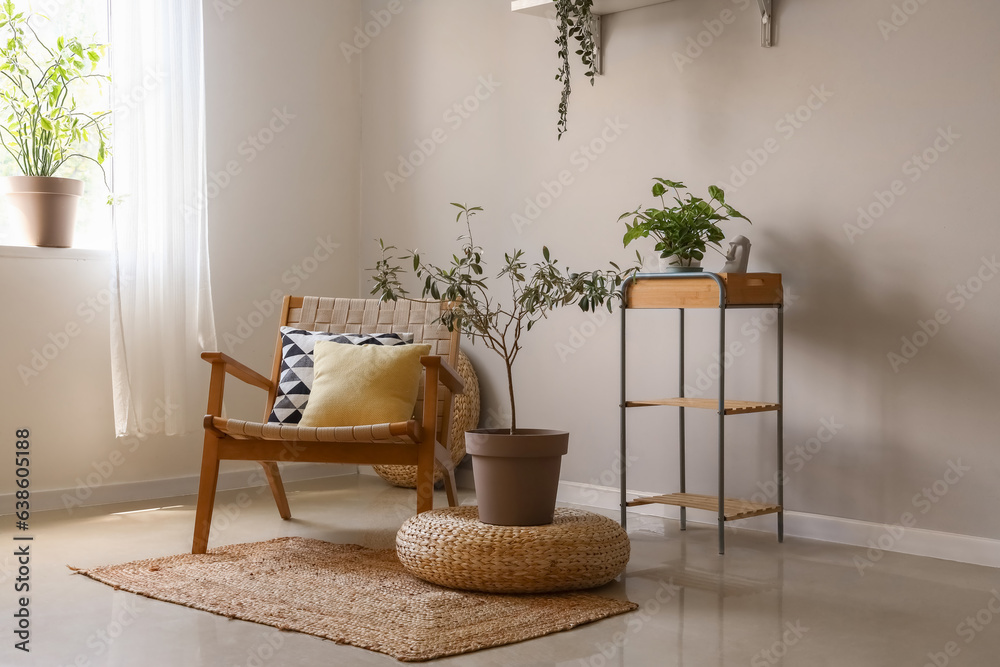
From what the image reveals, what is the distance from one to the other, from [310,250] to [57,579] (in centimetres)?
207

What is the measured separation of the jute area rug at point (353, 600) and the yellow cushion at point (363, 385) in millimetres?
396

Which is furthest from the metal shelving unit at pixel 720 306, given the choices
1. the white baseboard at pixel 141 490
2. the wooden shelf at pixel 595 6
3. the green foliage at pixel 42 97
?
the green foliage at pixel 42 97

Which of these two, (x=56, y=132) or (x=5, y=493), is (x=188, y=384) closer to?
(x=5, y=493)

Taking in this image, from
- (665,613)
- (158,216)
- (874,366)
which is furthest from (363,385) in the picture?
(874,366)

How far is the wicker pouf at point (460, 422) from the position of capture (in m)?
3.80

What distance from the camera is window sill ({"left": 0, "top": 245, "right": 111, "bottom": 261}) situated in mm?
3369

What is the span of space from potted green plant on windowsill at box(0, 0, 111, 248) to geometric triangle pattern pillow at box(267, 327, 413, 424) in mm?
970

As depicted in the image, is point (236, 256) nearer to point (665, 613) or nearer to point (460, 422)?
point (460, 422)

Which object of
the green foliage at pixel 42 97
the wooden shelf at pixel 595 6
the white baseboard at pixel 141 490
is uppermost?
the wooden shelf at pixel 595 6

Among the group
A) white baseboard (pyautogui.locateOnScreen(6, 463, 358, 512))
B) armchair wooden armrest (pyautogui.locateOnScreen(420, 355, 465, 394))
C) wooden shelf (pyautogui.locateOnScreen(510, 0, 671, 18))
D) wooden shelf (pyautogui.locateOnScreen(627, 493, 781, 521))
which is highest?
wooden shelf (pyautogui.locateOnScreen(510, 0, 671, 18))

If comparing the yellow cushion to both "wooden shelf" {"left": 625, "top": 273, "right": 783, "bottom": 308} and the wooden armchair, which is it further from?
"wooden shelf" {"left": 625, "top": 273, "right": 783, "bottom": 308}

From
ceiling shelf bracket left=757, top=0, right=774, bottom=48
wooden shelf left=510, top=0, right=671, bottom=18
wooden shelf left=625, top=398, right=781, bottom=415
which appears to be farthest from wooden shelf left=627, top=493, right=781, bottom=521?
wooden shelf left=510, top=0, right=671, bottom=18

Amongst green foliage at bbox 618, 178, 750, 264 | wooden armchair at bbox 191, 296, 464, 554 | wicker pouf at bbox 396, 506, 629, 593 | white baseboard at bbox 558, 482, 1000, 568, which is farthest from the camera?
green foliage at bbox 618, 178, 750, 264

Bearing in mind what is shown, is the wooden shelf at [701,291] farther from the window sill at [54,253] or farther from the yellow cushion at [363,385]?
the window sill at [54,253]
